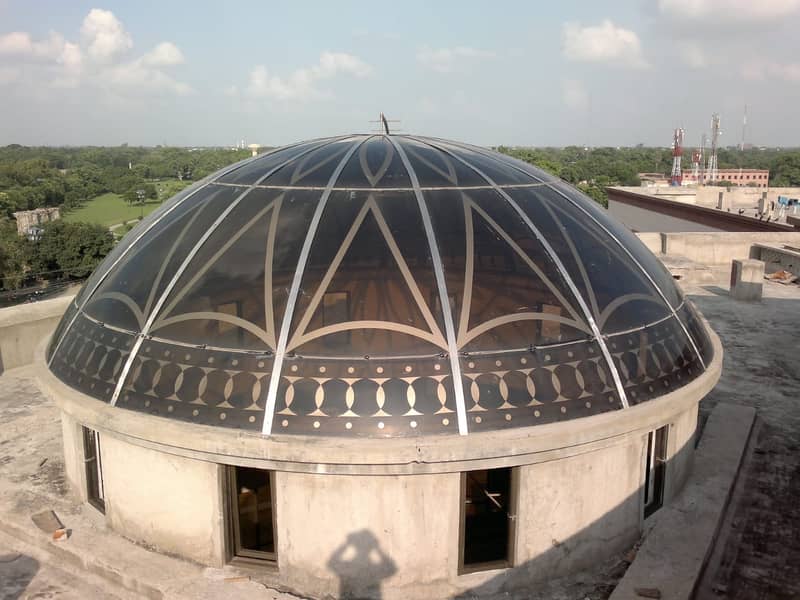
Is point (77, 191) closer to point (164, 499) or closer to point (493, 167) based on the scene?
point (493, 167)

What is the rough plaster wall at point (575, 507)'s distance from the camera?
25.0ft

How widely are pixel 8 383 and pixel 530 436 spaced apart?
11588 millimetres

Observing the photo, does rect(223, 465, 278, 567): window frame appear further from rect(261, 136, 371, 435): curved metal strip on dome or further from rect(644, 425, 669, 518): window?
rect(644, 425, 669, 518): window

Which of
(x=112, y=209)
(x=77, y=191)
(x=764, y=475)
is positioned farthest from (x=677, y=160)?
(x=77, y=191)

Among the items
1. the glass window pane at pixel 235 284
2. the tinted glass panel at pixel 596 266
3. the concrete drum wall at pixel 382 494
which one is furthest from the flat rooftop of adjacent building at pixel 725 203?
the glass window pane at pixel 235 284

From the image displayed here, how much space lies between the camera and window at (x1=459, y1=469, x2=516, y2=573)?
25.1 ft

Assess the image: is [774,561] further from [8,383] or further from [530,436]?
[8,383]

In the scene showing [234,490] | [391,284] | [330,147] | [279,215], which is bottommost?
[234,490]

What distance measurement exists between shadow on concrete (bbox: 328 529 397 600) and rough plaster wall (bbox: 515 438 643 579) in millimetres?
1545

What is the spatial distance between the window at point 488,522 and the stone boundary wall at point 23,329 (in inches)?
439

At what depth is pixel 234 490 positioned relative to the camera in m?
7.72

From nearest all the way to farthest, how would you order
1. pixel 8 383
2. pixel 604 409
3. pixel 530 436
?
pixel 530 436
pixel 604 409
pixel 8 383

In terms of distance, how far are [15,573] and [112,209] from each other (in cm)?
11737

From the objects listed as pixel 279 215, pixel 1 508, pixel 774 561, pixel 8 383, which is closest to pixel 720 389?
pixel 774 561
